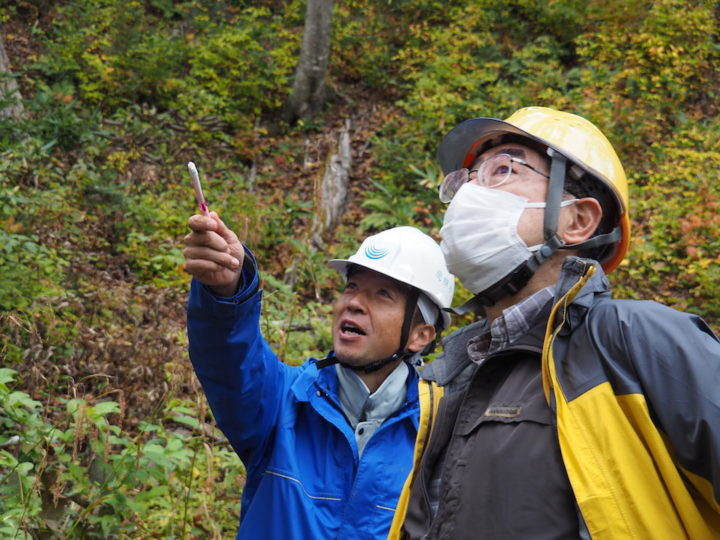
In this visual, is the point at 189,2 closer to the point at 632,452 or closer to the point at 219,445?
the point at 219,445

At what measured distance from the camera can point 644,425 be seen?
1.36m

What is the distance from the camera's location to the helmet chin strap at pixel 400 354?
2.86 m

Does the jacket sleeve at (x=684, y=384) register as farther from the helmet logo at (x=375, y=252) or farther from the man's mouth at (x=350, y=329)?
the helmet logo at (x=375, y=252)

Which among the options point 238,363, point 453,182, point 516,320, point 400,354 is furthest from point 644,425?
point 400,354

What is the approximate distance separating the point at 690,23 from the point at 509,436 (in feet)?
34.6

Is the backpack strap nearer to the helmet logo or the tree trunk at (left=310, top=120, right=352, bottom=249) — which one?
the helmet logo

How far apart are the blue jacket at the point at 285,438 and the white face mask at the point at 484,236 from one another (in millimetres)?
743

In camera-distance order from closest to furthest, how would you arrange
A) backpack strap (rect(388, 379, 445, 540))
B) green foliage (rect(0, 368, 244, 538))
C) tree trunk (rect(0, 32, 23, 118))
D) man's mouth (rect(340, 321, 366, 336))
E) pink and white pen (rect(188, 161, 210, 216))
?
1. pink and white pen (rect(188, 161, 210, 216))
2. backpack strap (rect(388, 379, 445, 540))
3. green foliage (rect(0, 368, 244, 538))
4. man's mouth (rect(340, 321, 366, 336))
5. tree trunk (rect(0, 32, 23, 118))

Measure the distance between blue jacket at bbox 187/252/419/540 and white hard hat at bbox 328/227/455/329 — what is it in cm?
71

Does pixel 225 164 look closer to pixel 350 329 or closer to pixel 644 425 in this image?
pixel 350 329

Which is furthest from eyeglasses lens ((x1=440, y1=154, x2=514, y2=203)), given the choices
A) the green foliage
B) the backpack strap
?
the green foliage

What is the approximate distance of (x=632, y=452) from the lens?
1369 mm

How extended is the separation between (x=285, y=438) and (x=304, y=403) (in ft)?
0.58

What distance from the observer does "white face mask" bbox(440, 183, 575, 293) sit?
198 cm
